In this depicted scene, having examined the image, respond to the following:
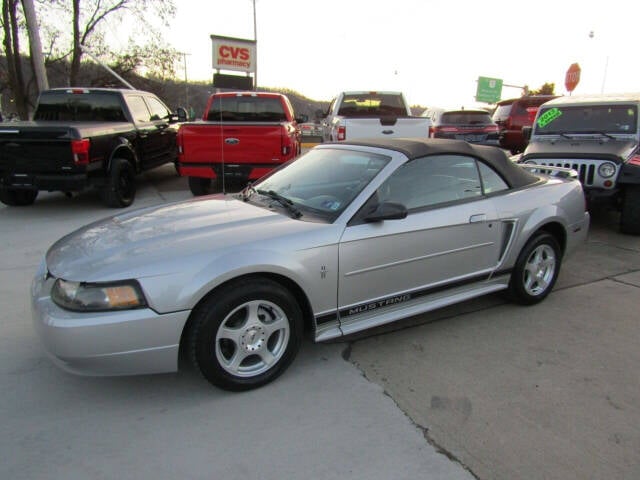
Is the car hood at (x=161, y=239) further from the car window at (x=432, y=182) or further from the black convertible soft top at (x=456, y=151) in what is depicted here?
the black convertible soft top at (x=456, y=151)

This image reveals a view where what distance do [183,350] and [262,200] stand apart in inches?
54.1

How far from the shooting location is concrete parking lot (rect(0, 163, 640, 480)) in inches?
87.4

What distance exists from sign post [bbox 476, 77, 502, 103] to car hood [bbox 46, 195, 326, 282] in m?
54.4

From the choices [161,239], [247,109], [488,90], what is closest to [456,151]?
[161,239]

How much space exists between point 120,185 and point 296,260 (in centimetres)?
A: 596

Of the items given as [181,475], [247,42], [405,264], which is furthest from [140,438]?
[247,42]

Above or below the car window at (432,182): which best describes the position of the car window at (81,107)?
above

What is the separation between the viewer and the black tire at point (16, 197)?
7727 mm

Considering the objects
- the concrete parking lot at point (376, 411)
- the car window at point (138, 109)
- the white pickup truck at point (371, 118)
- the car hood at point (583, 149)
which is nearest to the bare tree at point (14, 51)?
the car window at point (138, 109)

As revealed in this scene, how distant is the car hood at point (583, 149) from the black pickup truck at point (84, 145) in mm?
6576

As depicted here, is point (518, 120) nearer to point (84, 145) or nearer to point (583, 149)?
point (583, 149)

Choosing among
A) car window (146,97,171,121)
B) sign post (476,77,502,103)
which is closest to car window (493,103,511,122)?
car window (146,97,171,121)

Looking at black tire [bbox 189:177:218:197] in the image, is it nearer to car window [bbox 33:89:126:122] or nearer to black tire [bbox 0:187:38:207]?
car window [bbox 33:89:126:122]

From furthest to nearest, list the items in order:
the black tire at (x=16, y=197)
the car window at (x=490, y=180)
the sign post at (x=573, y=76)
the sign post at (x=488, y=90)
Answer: the sign post at (x=488, y=90) < the sign post at (x=573, y=76) < the black tire at (x=16, y=197) < the car window at (x=490, y=180)
